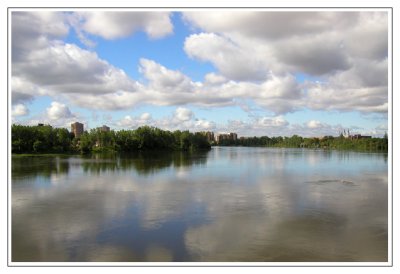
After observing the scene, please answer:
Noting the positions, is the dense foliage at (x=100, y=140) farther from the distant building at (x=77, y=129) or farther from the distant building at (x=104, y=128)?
the distant building at (x=77, y=129)

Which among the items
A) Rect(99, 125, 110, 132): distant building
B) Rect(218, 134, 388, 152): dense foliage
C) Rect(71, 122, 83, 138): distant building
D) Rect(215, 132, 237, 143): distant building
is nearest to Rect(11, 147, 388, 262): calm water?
Rect(218, 134, 388, 152): dense foliage

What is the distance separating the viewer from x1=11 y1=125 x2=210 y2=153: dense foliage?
117 ft

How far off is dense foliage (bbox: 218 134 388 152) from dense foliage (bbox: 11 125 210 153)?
71.6 feet

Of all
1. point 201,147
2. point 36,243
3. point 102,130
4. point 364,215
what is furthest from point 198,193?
point 201,147

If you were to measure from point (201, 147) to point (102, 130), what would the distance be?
18413 millimetres

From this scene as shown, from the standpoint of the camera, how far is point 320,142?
2884 inches

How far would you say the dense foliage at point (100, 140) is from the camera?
3556 centimetres

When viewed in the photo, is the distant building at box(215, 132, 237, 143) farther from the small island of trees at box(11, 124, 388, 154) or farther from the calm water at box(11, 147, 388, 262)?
the calm water at box(11, 147, 388, 262)

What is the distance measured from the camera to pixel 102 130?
159 feet

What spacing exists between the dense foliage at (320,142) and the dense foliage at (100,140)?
71.6 feet

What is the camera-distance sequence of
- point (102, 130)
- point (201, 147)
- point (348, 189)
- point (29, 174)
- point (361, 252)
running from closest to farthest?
point (361, 252)
point (348, 189)
point (29, 174)
point (102, 130)
point (201, 147)

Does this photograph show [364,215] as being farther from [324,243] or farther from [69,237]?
[69,237]

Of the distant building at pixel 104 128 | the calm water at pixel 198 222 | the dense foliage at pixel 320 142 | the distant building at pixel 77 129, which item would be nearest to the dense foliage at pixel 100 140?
the distant building at pixel 104 128
